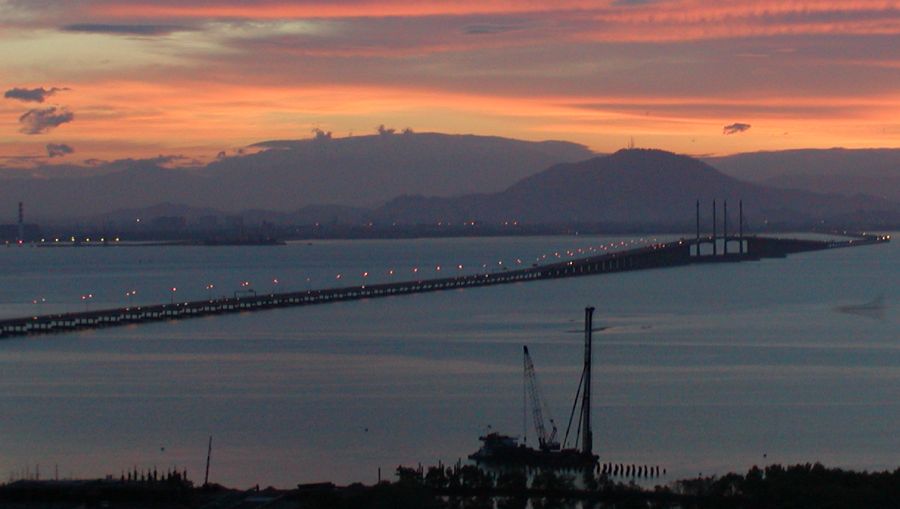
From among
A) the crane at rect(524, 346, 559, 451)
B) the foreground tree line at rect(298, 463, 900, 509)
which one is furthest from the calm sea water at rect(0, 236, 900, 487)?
the foreground tree line at rect(298, 463, 900, 509)

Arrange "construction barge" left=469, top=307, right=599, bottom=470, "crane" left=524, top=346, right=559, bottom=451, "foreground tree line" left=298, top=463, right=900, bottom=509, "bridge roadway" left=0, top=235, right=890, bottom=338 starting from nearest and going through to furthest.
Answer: "foreground tree line" left=298, top=463, right=900, bottom=509
"construction barge" left=469, top=307, right=599, bottom=470
"crane" left=524, top=346, right=559, bottom=451
"bridge roadway" left=0, top=235, right=890, bottom=338

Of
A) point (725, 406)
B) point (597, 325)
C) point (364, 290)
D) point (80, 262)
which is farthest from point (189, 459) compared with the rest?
point (80, 262)

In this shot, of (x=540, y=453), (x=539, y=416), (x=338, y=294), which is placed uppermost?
(x=338, y=294)

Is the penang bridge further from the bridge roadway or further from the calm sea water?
the calm sea water

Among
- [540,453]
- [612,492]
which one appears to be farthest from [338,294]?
[612,492]

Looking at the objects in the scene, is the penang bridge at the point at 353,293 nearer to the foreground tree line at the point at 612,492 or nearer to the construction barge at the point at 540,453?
the construction barge at the point at 540,453

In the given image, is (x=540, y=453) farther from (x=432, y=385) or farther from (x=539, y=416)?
(x=432, y=385)

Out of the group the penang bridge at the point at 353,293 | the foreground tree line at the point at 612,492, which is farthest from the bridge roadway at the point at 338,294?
the foreground tree line at the point at 612,492
